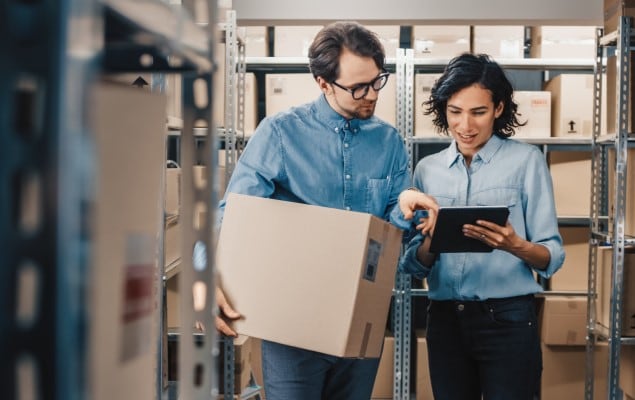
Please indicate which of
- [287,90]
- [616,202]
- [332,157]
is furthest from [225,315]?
[287,90]

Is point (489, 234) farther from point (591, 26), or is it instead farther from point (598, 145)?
point (591, 26)

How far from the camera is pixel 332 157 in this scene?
5.77ft

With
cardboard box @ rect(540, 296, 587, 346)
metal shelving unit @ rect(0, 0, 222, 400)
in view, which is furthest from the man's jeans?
cardboard box @ rect(540, 296, 587, 346)

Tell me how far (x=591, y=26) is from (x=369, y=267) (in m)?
2.77

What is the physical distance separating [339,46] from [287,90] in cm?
207

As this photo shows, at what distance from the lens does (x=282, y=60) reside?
384 cm

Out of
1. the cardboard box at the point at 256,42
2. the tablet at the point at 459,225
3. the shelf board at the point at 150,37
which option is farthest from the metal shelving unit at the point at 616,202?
the shelf board at the point at 150,37

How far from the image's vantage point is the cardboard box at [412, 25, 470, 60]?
12.6ft

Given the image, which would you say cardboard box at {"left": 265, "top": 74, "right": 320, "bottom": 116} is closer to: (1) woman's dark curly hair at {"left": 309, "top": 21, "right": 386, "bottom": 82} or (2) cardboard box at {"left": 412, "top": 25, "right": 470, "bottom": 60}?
(2) cardboard box at {"left": 412, "top": 25, "right": 470, "bottom": 60}

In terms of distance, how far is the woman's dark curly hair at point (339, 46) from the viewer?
1742mm

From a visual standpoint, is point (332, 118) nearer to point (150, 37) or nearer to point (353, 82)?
point (353, 82)

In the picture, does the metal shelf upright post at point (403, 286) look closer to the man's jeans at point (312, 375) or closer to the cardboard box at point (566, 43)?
the cardboard box at point (566, 43)

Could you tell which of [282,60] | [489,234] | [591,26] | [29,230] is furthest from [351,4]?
[29,230]

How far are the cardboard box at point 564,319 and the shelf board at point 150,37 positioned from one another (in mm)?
3392
